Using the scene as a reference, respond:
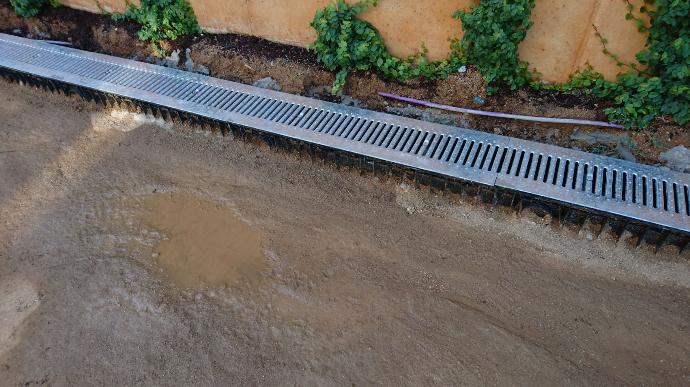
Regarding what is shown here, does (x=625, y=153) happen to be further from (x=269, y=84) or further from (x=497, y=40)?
(x=269, y=84)

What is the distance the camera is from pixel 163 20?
4738mm

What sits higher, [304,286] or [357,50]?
[357,50]

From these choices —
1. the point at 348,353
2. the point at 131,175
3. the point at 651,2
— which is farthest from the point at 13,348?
the point at 651,2

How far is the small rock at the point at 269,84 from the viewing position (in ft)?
14.7

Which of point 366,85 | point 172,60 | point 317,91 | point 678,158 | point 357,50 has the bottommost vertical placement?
point 172,60

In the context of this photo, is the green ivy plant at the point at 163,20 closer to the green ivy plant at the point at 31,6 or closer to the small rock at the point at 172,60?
the small rock at the point at 172,60

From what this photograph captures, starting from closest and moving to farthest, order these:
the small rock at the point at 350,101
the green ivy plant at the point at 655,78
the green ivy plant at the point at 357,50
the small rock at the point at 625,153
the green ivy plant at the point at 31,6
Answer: the green ivy plant at the point at 655,78 → the small rock at the point at 625,153 → the green ivy plant at the point at 357,50 → the small rock at the point at 350,101 → the green ivy plant at the point at 31,6

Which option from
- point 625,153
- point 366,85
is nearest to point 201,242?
point 366,85

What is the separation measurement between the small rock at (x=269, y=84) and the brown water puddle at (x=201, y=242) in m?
1.28

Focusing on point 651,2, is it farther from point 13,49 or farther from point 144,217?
point 13,49

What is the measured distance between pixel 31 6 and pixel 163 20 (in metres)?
1.86

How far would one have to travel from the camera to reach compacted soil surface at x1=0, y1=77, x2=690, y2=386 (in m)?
2.80

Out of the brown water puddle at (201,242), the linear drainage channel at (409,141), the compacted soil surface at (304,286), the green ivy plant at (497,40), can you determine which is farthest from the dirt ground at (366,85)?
the brown water puddle at (201,242)

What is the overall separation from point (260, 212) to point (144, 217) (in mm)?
873
